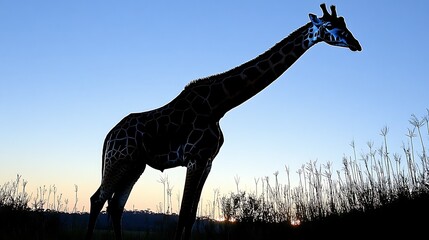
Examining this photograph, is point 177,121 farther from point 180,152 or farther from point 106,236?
point 106,236

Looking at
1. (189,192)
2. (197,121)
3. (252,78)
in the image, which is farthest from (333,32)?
(189,192)

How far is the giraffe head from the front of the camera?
4727 millimetres

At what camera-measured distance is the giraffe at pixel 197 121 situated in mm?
4746

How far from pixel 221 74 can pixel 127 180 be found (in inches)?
63.2

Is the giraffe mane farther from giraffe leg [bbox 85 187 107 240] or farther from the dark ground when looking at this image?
the dark ground

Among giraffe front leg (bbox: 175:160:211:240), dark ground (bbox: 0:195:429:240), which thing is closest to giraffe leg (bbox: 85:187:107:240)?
dark ground (bbox: 0:195:429:240)

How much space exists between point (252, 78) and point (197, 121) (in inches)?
29.6

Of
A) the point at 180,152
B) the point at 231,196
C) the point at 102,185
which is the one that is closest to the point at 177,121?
the point at 180,152

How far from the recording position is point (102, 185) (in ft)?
16.7

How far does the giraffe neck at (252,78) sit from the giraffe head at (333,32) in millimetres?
59

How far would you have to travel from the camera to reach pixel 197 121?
4820mm

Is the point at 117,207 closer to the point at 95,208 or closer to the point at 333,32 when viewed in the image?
the point at 95,208

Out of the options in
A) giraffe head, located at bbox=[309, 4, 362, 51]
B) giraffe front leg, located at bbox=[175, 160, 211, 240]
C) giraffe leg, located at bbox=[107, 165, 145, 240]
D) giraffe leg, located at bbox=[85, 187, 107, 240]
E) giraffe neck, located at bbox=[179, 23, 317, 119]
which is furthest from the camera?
giraffe leg, located at bbox=[107, 165, 145, 240]

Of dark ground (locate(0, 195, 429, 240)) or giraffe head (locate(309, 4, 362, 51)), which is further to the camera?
dark ground (locate(0, 195, 429, 240))
